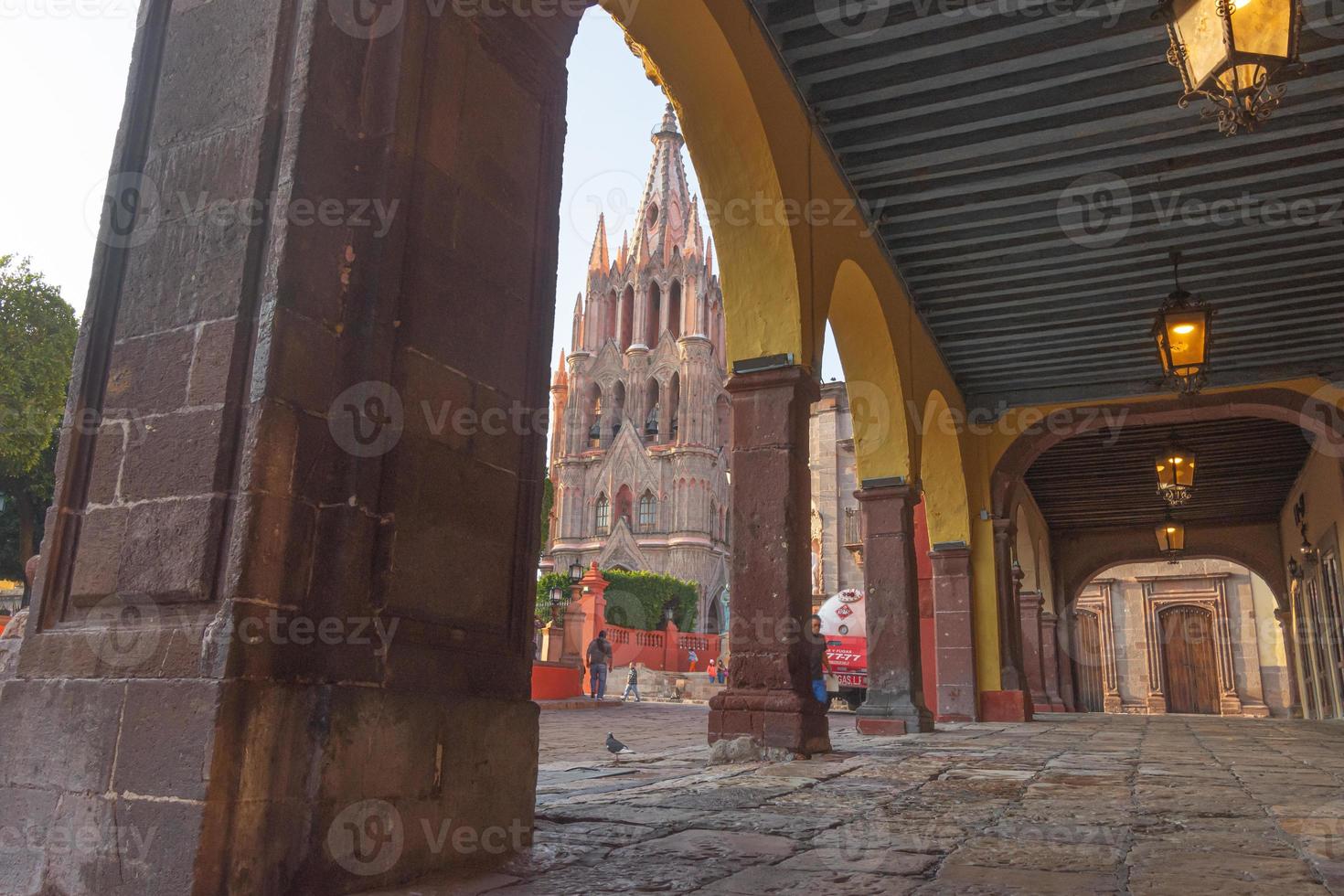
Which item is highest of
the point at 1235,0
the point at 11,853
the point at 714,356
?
the point at 714,356

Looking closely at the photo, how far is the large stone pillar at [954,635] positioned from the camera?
35.8 feet

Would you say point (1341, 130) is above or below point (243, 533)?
above

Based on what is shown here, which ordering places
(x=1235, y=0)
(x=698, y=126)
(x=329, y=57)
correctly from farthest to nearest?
(x=698, y=126) → (x=1235, y=0) → (x=329, y=57)

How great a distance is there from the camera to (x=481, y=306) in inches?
110

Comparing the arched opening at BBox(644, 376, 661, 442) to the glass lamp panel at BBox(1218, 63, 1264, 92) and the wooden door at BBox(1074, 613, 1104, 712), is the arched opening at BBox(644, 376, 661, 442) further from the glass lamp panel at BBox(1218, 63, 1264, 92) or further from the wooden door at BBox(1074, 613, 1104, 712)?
the glass lamp panel at BBox(1218, 63, 1264, 92)

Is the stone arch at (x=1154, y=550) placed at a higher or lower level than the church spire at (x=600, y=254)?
lower

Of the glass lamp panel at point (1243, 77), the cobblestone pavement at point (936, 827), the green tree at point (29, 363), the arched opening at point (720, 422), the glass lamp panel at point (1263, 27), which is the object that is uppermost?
the arched opening at point (720, 422)

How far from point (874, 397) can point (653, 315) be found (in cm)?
4367

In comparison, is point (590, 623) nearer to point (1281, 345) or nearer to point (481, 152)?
point (1281, 345)

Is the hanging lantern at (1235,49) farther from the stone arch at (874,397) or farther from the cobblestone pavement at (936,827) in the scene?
the stone arch at (874,397)

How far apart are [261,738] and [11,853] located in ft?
2.06

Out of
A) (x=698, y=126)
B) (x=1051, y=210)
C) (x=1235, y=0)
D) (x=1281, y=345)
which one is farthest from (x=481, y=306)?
(x=1281, y=345)

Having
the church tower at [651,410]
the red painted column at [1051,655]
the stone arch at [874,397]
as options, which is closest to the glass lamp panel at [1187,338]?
the stone arch at [874,397]

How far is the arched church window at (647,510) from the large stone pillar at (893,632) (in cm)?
4052
